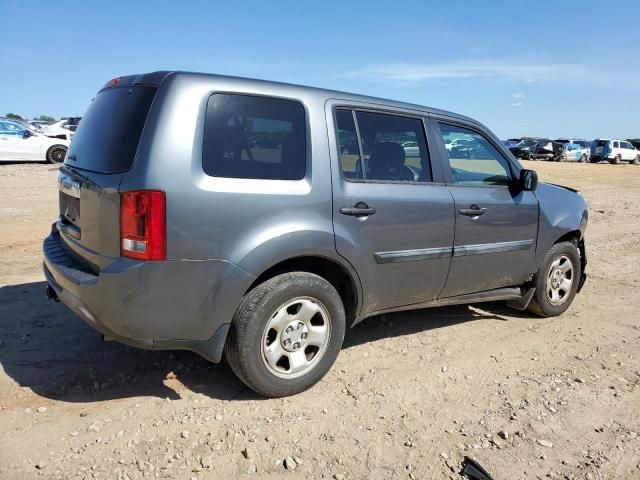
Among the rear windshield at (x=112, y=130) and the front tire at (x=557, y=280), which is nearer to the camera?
the rear windshield at (x=112, y=130)

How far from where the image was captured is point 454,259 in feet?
13.6

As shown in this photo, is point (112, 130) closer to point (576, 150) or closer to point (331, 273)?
point (331, 273)

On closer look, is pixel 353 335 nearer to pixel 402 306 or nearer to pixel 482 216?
pixel 402 306

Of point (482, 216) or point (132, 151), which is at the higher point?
point (132, 151)

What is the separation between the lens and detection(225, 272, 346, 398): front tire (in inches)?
124

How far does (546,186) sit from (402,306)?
2.09 meters

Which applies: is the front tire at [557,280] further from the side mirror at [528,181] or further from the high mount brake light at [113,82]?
the high mount brake light at [113,82]

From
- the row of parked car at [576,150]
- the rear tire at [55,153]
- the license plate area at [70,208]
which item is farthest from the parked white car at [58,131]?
the row of parked car at [576,150]

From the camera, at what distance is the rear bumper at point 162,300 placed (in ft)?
9.33

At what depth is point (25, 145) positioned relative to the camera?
17.4m

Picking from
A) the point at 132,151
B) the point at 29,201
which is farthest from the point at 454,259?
the point at 29,201

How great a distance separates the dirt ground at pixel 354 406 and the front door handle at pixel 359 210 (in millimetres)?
1144

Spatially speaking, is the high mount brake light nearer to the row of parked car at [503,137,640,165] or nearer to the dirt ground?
the dirt ground

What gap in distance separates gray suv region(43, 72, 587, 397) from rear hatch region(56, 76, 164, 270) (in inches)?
0.5
